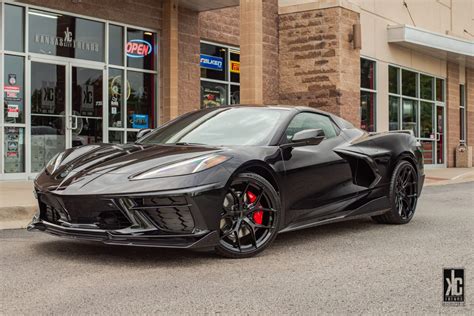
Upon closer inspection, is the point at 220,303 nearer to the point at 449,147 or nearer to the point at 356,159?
the point at 356,159

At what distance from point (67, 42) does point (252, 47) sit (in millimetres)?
4366

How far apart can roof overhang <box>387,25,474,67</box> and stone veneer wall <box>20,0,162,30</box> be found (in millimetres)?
8746

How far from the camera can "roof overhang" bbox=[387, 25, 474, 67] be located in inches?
760

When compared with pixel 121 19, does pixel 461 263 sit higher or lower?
lower

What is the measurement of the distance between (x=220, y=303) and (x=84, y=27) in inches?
420

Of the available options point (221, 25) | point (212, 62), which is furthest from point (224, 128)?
point (221, 25)

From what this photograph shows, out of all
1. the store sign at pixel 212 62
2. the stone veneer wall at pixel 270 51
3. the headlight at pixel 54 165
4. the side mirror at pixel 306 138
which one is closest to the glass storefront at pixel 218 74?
the store sign at pixel 212 62

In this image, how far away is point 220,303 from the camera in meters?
3.47

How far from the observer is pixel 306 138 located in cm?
518

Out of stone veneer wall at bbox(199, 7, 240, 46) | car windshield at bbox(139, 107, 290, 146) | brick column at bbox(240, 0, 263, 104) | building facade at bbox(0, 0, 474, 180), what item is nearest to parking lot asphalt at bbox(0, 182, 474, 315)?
car windshield at bbox(139, 107, 290, 146)

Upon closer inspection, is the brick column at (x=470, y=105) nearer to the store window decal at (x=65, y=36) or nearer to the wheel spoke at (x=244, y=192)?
the store window decal at (x=65, y=36)

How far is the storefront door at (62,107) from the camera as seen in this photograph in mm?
11844

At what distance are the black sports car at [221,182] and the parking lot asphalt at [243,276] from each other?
10.3 inches

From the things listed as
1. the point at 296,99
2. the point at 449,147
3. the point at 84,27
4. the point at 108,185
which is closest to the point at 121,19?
Result: the point at 84,27
